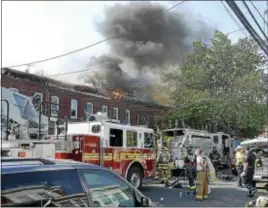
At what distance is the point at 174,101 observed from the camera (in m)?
34.3

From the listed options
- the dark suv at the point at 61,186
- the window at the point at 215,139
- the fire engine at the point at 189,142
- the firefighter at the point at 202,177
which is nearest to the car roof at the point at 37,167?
the dark suv at the point at 61,186

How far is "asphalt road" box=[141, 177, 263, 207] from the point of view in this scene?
39.1ft

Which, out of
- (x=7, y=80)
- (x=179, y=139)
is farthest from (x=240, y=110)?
(x=7, y=80)

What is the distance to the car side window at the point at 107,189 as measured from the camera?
4660 mm

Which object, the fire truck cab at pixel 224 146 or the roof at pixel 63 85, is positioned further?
the fire truck cab at pixel 224 146

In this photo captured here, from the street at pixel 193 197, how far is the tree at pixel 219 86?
15.6 metres

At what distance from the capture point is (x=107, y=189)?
491 cm

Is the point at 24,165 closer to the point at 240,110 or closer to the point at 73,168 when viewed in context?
the point at 73,168

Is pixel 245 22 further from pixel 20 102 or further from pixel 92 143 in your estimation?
pixel 20 102

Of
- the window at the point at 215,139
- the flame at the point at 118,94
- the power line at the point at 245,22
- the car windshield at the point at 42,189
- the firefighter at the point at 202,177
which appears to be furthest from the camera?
the window at the point at 215,139

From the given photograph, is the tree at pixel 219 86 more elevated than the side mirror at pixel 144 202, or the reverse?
the tree at pixel 219 86

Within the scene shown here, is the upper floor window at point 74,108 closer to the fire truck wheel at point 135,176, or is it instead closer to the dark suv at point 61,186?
the fire truck wheel at point 135,176

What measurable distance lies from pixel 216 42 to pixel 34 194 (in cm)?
3041

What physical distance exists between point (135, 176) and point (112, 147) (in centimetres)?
159
